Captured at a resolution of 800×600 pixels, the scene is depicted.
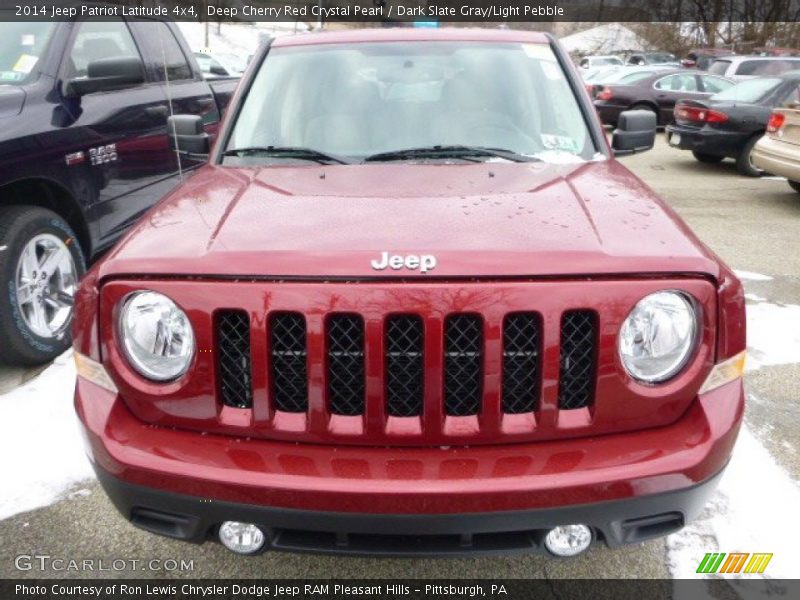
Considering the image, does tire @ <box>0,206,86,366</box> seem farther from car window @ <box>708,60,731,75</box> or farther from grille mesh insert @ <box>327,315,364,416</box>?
car window @ <box>708,60,731,75</box>

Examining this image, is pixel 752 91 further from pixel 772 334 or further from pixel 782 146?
pixel 772 334

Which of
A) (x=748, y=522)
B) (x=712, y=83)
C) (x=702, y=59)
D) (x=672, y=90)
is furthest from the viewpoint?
(x=702, y=59)

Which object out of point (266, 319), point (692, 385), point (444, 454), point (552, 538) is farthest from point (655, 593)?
point (266, 319)

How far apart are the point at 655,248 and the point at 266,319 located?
106cm

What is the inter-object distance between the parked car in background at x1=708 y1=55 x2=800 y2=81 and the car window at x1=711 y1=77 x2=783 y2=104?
4692 millimetres

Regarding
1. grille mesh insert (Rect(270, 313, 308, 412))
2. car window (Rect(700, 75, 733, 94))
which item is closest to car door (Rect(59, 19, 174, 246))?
grille mesh insert (Rect(270, 313, 308, 412))

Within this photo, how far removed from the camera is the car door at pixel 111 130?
4125mm

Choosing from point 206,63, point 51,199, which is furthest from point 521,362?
point 206,63

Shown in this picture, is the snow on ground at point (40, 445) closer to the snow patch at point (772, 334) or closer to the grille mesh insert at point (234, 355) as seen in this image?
the grille mesh insert at point (234, 355)

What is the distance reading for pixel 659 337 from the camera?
1.87 m

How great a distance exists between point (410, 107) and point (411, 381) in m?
1.59

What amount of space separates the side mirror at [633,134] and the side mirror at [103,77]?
2827mm

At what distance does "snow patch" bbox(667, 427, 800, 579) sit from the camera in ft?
8.03

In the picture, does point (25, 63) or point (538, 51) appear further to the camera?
point (25, 63)
